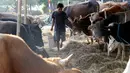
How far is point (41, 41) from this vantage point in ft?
31.2

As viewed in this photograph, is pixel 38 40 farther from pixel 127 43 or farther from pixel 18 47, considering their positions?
pixel 18 47

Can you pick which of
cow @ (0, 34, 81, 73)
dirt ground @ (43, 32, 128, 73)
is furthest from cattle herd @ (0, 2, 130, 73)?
dirt ground @ (43, 32, 128, 73)

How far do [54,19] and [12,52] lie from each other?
7.79 meters

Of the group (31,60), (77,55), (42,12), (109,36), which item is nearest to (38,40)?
(77,55)

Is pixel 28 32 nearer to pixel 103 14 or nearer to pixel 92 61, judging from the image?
pixel 92 61

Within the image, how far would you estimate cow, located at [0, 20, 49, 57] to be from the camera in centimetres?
816

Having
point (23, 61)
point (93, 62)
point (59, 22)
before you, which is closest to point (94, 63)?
point (93, 62)

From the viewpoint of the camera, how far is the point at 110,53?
11.0 metres

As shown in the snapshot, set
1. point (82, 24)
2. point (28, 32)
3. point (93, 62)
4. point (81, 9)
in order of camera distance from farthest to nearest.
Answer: point (81, 9) < point (82, 24) < point (93, 62) < point (28, 32)

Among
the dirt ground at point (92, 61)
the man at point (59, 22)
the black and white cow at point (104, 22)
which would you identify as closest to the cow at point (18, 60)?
the dirt ground at point (92, 61)

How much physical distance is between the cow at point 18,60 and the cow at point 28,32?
4.21 m

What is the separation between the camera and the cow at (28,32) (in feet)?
26.8

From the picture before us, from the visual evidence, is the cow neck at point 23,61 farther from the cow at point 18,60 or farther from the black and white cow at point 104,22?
the black and white cow at point 104,22

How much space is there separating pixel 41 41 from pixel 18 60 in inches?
232
